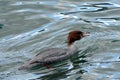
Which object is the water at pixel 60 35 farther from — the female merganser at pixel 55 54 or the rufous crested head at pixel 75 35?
the rufous crested head at pixel 75 35

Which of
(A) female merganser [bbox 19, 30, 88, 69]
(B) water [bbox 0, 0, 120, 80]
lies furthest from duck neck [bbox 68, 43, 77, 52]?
(B) water [bbox 0, 0, 120, 80]

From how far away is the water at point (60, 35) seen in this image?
13.0 m

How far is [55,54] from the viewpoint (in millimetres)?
13922

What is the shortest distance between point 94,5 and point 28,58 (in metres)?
5.05

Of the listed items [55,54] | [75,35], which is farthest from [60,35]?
[55,54]

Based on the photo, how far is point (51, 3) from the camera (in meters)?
19.2

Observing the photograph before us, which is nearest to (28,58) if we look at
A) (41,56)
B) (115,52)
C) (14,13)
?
(41,56)

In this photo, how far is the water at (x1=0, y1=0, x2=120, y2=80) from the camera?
42.8 feet

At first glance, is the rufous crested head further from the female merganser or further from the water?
the water

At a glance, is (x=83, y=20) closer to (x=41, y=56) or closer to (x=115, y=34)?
(x=115, y=34)

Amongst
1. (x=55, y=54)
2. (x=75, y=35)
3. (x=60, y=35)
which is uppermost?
(x=75, y=35)

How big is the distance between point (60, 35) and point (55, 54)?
1.98m

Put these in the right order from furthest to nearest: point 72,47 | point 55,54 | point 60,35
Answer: point 60,35
point 72,47
point 55,54

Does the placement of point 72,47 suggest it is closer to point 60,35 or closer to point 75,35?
point 75,35
